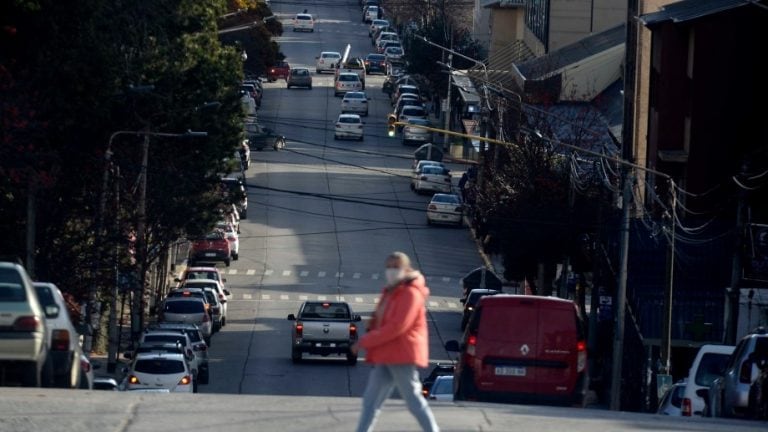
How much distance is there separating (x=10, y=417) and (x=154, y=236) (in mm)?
36549

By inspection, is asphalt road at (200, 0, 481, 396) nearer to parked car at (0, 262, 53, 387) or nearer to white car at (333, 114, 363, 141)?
white car at (333, 114, 363, 141)

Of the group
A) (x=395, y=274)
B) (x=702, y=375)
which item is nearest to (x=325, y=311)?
(x=702, y=375)

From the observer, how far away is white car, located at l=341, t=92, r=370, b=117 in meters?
95.6

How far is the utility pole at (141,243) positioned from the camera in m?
46.1

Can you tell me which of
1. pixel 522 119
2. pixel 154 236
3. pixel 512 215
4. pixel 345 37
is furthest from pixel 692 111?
pixel 345 37

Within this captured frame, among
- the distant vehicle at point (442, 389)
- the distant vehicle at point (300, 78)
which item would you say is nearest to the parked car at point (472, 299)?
the distant vehicle at point (442, 389)

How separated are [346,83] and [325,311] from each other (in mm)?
60099

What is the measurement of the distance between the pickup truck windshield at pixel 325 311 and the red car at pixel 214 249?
839 inches

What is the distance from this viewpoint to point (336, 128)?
8869 centimetres

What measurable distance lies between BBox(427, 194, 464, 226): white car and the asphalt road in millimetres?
566

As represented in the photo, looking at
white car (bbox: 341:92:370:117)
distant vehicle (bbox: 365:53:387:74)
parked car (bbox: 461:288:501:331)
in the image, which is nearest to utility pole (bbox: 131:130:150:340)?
parked car (bbox: 461:288:501:331)

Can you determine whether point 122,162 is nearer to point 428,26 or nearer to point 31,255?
point 31,255

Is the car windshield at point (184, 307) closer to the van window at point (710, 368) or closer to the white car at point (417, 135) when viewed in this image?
the van window at point (710, 368)

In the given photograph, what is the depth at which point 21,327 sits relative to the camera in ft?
55.7
